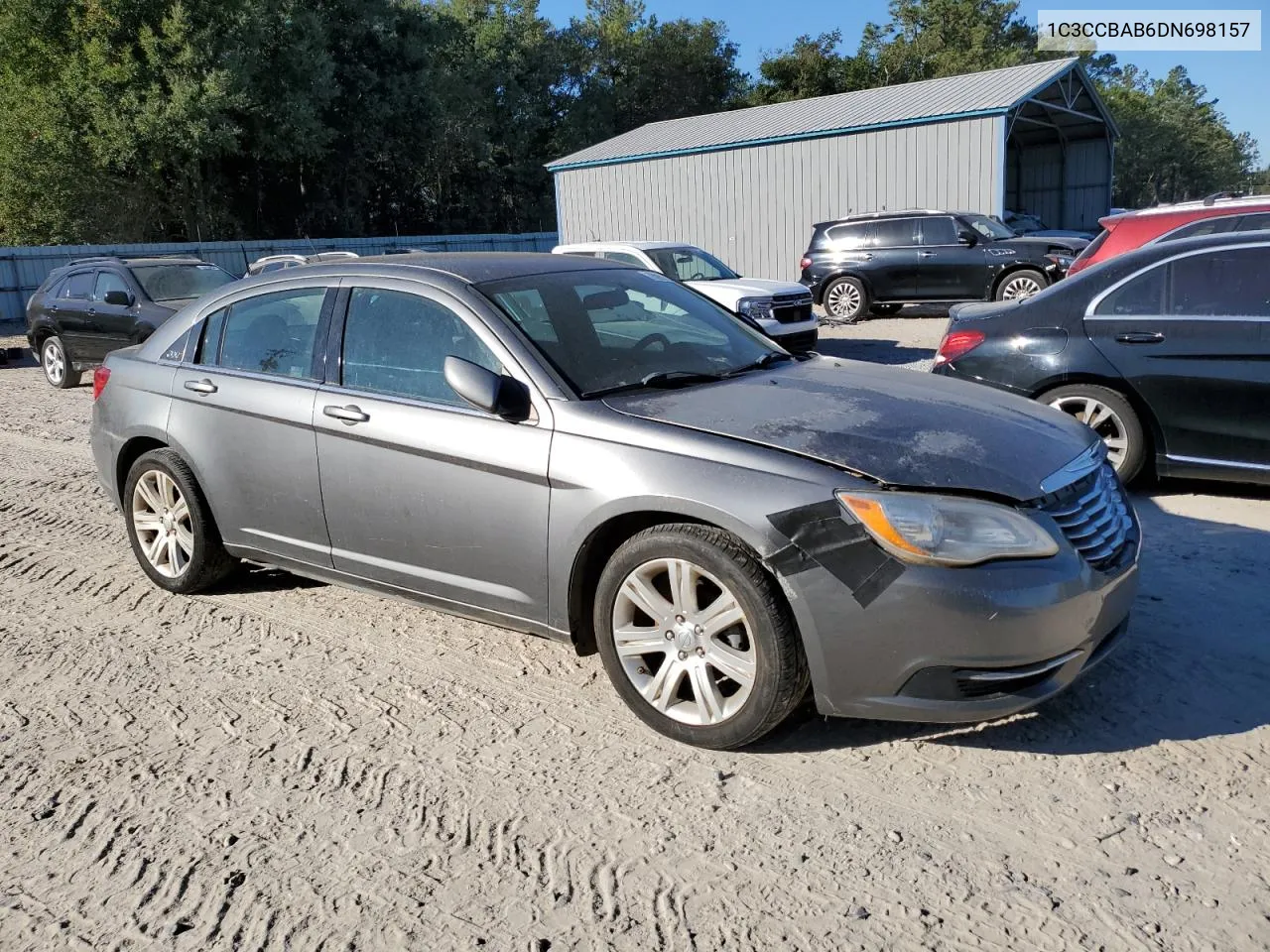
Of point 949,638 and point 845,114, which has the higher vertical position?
point 845,114

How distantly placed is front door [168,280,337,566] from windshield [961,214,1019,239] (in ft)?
49.7

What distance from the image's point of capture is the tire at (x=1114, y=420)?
6.15 metres

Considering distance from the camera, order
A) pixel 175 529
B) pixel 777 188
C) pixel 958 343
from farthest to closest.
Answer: pixel 777 188
pixel 958 343
pixel 175 529

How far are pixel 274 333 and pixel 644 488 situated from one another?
7.39ft

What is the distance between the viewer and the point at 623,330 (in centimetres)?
432

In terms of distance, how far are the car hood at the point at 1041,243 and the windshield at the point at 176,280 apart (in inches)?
475

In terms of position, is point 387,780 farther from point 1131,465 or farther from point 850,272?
point 850,272

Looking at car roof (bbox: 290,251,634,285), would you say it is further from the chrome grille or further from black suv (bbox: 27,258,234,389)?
black suv (bbox: 27,258,234,389)

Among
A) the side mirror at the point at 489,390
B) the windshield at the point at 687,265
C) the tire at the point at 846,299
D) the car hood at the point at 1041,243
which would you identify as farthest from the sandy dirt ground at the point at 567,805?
the tire at the point at 846,299

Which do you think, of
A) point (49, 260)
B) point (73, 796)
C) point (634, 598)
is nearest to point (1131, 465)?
point (634, 598)

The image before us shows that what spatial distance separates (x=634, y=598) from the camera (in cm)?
349

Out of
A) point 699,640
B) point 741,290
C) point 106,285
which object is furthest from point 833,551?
point 106,285

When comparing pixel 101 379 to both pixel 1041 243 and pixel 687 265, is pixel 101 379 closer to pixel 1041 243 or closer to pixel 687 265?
pixel 687 265

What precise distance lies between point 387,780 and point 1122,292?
5211mm
